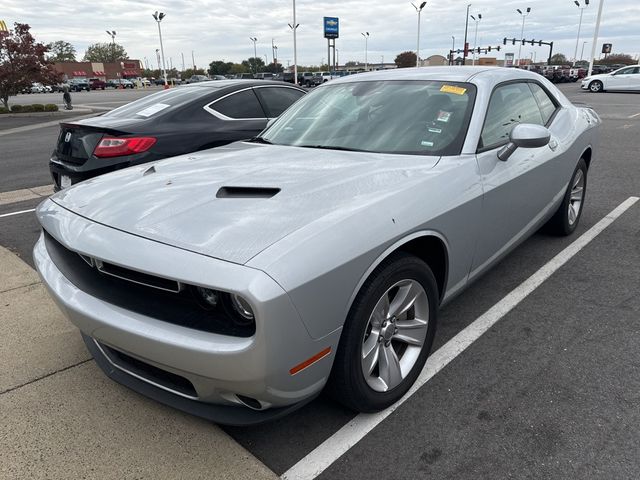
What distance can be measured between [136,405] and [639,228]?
489 cm

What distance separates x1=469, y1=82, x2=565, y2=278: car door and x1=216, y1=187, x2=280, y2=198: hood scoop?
1.23 meters

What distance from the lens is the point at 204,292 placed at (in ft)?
6.19

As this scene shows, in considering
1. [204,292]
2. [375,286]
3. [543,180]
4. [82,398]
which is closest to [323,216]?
[375,286]

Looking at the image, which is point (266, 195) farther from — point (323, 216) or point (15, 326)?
point (15, 326)

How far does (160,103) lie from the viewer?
17.9 feet

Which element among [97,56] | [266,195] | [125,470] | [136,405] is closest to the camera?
[125,470]

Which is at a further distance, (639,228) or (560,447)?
(639,228)

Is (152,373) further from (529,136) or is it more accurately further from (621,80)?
(621,80)

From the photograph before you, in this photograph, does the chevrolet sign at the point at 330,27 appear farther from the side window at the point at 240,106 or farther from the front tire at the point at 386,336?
the front tire at the point at 386,336

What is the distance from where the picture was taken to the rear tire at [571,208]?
433cm

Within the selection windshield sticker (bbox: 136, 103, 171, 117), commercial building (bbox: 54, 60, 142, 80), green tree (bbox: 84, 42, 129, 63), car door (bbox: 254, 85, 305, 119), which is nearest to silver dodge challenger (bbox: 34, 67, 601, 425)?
windshield sticker (bbox: 136, 103, 171, 117)

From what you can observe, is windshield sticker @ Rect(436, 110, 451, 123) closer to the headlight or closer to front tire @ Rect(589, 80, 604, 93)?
the headlight

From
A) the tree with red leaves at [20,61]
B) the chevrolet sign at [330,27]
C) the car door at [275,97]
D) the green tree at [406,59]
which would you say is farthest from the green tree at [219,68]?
the car door at [275,97]

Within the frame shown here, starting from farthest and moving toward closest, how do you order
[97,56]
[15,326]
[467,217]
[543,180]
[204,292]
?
1. [97,56]
2. [543,180]
3. [15,326]
4. [467,217]
5. [204,292]
